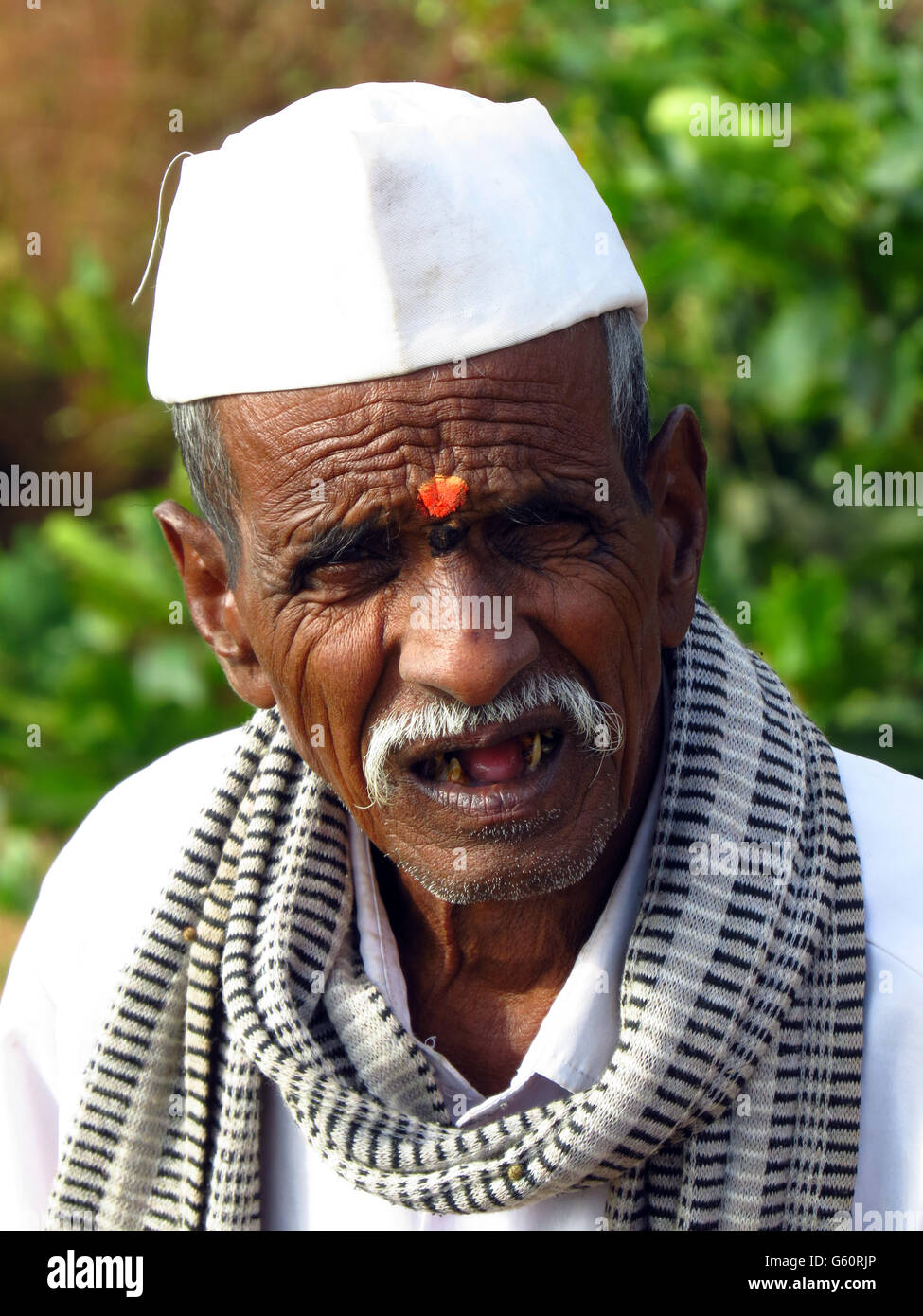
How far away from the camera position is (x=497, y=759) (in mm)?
1692

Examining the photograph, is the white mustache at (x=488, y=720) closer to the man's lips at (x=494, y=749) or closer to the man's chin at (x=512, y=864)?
the man's lips at (x=494, y=749)

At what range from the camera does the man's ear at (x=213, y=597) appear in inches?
75.4

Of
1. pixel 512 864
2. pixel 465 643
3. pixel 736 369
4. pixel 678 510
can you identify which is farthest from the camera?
pixel 736 369

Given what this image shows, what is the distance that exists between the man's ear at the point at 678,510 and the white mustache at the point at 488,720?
0.69 feet

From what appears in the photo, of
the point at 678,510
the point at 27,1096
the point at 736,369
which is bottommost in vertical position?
the point at 27,1096

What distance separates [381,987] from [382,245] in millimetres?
989

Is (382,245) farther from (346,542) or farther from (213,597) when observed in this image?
(213,597)

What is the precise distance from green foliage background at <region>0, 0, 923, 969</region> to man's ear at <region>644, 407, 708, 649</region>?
184cm

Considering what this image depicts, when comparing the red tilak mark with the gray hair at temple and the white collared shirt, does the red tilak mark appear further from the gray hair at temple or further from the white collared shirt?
the white collared shirt

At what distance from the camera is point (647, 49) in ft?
14.5

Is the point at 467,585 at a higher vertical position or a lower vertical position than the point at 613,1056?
higher

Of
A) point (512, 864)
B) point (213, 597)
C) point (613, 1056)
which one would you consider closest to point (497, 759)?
point (512, 864)

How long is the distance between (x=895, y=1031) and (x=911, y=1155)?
6.2 inches

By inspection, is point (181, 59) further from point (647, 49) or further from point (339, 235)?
point (339, 235)
